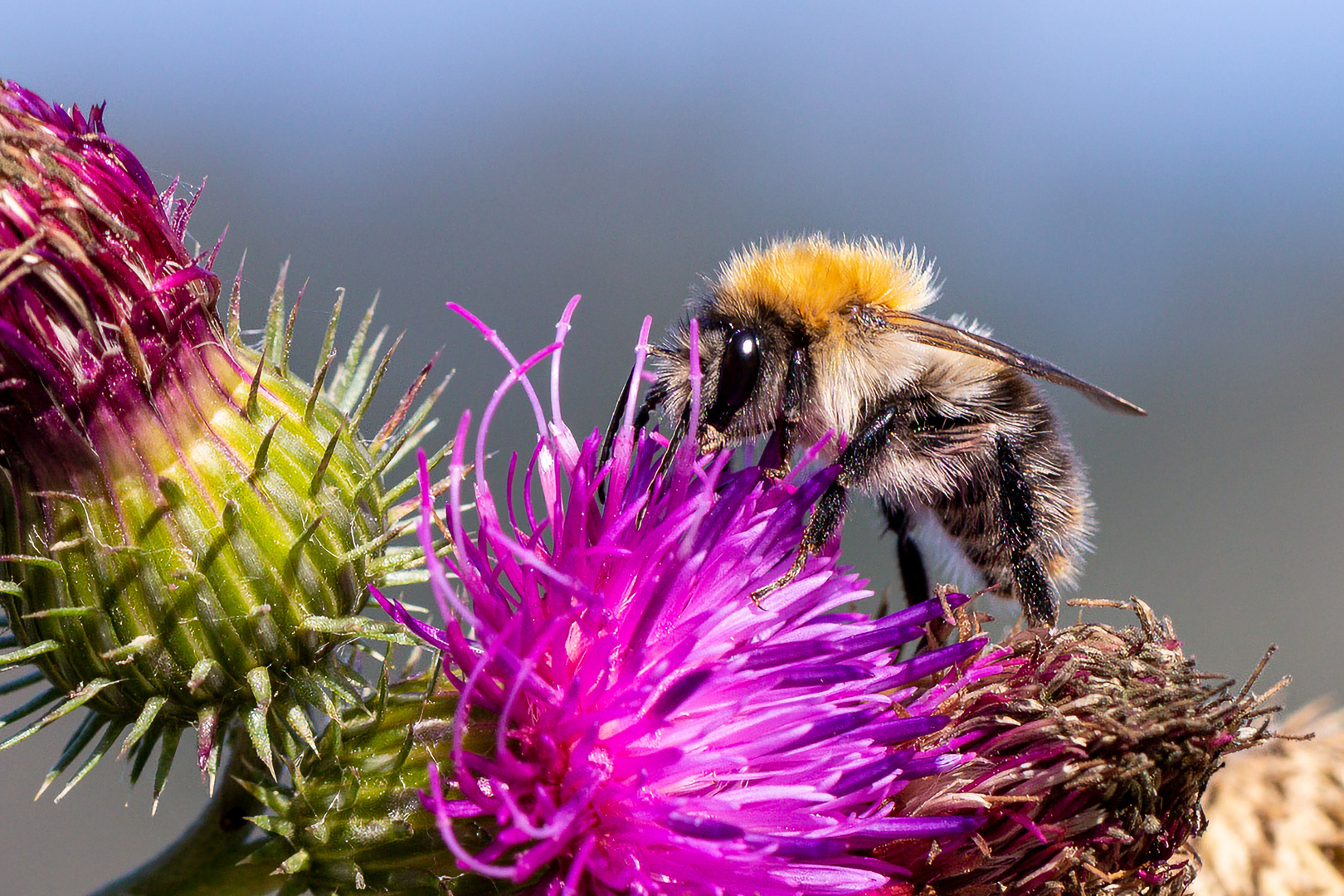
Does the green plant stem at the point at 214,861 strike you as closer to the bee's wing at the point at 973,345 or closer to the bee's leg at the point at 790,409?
the bee's leg at the point at 790,409

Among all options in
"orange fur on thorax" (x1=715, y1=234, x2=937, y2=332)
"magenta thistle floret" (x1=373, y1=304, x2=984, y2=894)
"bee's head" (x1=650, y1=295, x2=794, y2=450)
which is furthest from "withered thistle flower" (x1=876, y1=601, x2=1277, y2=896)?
"orange fur on thorax" (x1=715, y1=234, x2=937, y2=332)

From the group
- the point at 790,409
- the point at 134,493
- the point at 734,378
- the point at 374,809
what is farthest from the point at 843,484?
the point at 134,493

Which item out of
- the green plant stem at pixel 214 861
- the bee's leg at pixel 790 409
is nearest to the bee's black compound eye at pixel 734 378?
the bee's leg at pixel 790 409

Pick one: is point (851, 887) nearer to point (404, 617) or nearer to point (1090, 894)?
point (1090, 894)

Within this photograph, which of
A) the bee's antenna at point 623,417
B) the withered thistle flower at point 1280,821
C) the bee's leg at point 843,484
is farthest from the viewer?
the withered thistle flower at point 1280,821

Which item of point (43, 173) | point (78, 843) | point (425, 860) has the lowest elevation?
point (78, 843)

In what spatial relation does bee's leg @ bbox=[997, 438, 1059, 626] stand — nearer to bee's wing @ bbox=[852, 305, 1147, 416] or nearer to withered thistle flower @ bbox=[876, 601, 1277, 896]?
bee's wing @ bbox=[852, 305, 1147, 416]

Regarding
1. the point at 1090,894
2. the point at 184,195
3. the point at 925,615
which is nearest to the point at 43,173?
the point at 184,195
